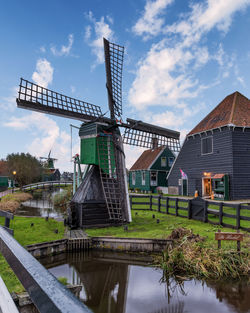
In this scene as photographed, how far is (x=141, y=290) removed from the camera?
6184 mm

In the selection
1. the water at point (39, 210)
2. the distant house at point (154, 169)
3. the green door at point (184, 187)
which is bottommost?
the water at point (39, 210)

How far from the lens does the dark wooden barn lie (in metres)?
17.3

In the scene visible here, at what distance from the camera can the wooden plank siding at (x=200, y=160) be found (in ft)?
57.6

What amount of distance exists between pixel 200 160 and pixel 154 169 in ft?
34.1

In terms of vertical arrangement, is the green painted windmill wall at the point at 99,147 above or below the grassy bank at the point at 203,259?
above

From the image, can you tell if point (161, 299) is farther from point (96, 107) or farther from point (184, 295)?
point (96, 107)

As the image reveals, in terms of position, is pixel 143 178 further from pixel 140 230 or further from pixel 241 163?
pixel 140 230

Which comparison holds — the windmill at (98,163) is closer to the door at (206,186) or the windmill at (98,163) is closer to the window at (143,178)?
the door at (206,186)

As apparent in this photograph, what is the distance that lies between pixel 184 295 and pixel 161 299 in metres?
0.59

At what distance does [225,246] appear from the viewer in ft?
25.8

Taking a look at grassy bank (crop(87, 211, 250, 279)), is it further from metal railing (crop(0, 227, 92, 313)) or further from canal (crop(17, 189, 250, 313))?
metal railing (crop(0, 227, 92, 313))

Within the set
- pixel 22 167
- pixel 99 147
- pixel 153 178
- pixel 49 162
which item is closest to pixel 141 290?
pixel 99 147

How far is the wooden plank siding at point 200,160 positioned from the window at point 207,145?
10.9 inches

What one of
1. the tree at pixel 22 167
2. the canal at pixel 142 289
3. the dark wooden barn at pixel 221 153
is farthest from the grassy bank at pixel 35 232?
the tree at pixel 22 167
